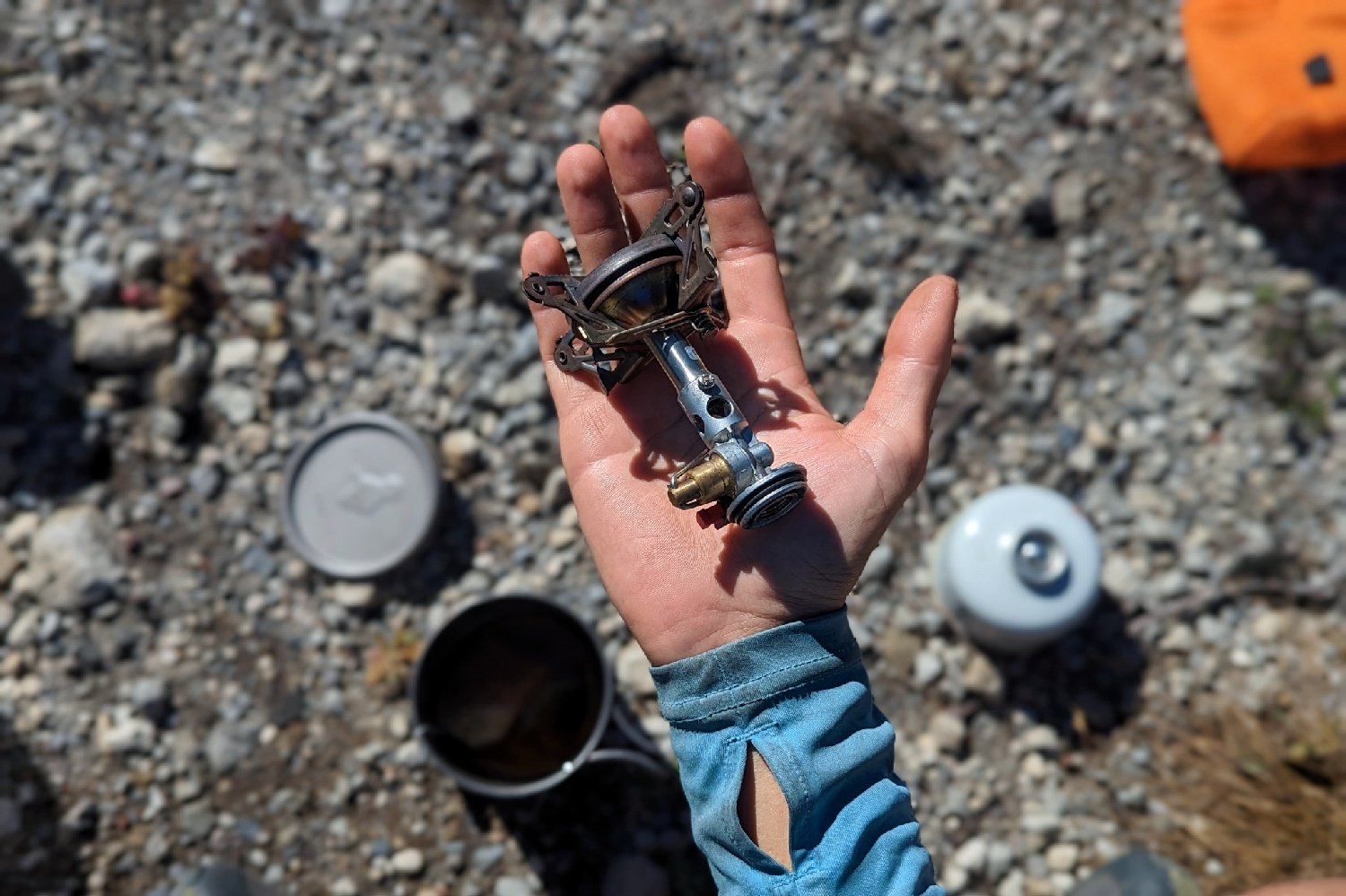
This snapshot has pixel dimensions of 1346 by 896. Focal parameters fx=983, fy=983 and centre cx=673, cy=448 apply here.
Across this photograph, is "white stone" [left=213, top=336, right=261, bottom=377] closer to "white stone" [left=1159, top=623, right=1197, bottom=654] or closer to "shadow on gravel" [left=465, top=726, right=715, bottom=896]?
"shadow on gravel" [left=465, top=726, right=715, bottom=896]

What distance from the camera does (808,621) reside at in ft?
9.37

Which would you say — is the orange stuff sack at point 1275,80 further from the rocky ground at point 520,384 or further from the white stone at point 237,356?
the white stone at point 237,356

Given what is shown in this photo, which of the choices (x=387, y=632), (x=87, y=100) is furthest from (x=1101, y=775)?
(x=87, y=100)

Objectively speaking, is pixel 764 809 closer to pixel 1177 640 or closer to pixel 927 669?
pixel 927 669

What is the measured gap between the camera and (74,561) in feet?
A: 14.5

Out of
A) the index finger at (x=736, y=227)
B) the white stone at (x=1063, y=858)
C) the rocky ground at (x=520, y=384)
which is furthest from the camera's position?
the rocky ground at (x=520, y=384)

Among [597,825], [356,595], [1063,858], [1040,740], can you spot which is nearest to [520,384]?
[356,595]

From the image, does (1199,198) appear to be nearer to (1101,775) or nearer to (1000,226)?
(1000,226)

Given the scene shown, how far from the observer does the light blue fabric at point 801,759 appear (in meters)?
2.61

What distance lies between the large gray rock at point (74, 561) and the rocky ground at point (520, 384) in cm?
1

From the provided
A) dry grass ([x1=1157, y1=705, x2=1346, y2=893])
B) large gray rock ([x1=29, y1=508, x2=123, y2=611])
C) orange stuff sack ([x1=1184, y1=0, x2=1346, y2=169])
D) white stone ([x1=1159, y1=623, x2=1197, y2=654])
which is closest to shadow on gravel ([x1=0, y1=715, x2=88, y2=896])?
large gray rock ([x1=29, y1=508, x2=123, y2=611])

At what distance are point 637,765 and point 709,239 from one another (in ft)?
7.21

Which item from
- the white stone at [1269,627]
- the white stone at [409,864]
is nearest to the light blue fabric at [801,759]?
the white stone at [409,864]

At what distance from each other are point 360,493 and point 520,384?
88 centimetres
